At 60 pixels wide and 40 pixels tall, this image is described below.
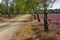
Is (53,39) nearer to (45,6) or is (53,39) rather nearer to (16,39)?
(16,39)

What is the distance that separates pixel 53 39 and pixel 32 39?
51.4 inches

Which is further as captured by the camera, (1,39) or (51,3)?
(51,3)

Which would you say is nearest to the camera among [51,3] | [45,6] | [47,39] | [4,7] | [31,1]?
[47,39]

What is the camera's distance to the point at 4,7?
317 ft

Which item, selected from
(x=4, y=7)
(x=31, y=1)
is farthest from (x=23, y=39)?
(x=4, y=7)

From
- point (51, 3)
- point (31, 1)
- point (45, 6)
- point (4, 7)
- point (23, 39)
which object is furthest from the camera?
point (4, 7)

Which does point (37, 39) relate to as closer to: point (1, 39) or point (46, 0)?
point (1, 39)

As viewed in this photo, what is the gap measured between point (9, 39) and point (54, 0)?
8856mm

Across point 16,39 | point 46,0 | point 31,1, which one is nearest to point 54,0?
point 46,0

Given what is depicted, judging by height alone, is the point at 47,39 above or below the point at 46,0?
below

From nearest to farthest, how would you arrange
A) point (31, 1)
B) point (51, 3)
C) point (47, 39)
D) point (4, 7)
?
1. point (47, 39)
2. point (51, 3)
3. point (31, 1)
4. point (4, 7)

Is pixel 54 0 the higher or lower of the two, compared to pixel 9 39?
higher

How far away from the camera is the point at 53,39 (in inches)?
516

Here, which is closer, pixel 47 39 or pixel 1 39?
pixel 47 39
